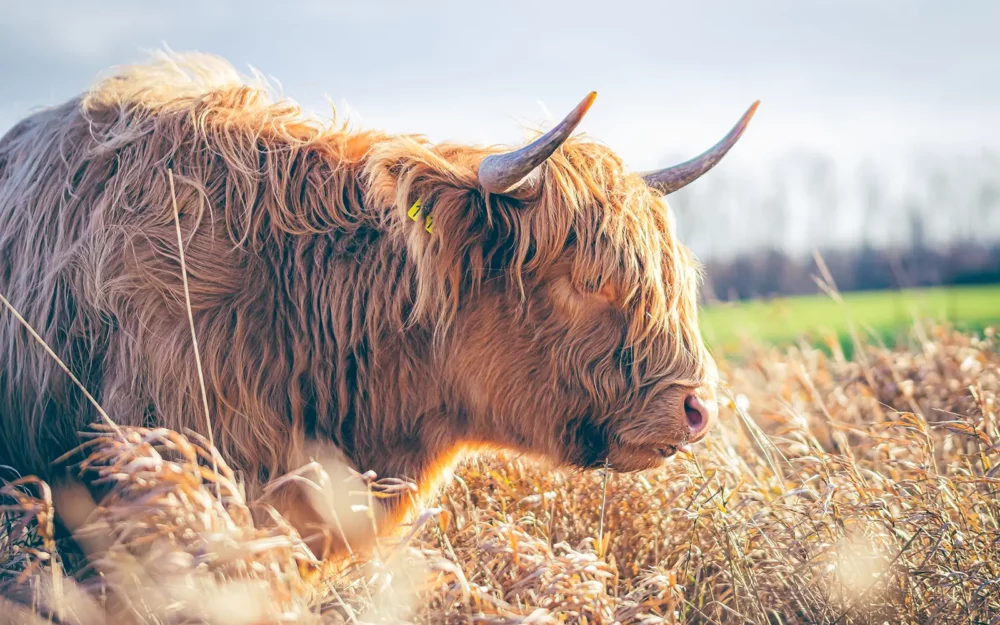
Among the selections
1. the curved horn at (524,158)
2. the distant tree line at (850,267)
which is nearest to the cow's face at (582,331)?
the curved horn at (524,158)

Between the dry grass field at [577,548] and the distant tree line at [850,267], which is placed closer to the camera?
the dry grass field at [577,548]

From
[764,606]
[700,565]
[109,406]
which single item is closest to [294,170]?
[109,406]

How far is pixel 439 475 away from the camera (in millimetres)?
2848

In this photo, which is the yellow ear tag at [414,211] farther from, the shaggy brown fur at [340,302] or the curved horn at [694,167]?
the curved horn at [694,167]

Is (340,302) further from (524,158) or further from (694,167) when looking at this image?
(694,167)

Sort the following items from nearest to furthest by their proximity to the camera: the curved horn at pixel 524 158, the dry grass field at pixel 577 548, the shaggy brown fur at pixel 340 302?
1. the dry grass field at pixel 577 548
2. the curved horn at pixel 524 158
3. the shaggy brown fur at pixel 340 302

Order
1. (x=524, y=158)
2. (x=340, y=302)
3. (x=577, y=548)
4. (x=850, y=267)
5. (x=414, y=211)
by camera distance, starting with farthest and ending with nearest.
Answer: (x=850, y=267) < (x=577, y=548) < (x=340, y=302) < (x=414, y=211) < (x=524, y=158)

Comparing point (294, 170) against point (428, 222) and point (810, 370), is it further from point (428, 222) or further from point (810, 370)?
point (810, 370)

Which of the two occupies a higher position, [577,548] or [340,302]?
[340,302]

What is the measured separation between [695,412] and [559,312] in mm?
595

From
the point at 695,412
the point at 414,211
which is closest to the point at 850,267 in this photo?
the point at 695,412

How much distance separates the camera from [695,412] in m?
2.64

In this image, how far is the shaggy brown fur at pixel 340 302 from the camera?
250 cm

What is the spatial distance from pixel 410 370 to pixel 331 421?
329 mm
